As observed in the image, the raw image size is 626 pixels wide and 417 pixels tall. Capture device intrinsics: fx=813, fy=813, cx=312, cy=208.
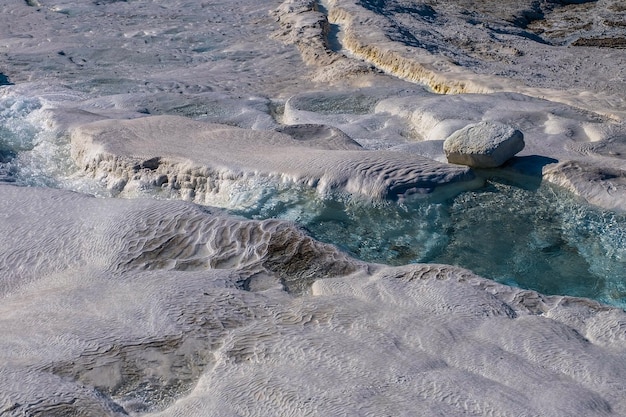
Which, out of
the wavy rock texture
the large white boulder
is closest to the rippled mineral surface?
the wavy rock texture

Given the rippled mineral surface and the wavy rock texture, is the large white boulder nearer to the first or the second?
the rippled mineral surface

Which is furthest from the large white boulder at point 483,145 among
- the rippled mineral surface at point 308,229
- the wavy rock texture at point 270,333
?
the wavy rock texture at point 270,333

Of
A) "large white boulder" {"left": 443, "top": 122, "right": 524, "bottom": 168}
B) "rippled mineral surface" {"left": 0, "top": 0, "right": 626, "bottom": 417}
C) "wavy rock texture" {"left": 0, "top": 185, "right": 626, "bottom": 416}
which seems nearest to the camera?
"wavy rock texture" {"left": 0, "top": 185, "right": 626, "bottom": 416}

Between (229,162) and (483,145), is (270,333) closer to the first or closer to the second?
(229,162)

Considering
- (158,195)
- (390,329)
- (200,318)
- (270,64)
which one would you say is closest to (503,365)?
(390,329)

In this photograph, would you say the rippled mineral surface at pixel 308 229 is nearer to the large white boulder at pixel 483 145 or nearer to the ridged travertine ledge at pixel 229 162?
the ridged travertine ledge at pixel 229 162

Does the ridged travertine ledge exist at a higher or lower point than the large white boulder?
lower

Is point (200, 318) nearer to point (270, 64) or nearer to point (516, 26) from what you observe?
point (270, 64)
